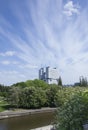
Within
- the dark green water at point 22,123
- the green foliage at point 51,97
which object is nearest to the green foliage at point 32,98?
the green foliage at point 51,97

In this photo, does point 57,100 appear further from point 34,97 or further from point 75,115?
point 75,115

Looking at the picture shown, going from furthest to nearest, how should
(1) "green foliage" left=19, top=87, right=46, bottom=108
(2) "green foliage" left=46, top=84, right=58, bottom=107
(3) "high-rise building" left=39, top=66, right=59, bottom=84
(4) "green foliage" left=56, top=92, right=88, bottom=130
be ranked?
(3) "high-rise building" left=39, top=66, right=59, bottom=84, (2) "green foliage" left=46, top=84, right=58, bottom=107, (1) "green foliage" left=19, top=87, right=46, bottom=108, (4) "green foliage" left=56, top=92, right=88, bottom=130

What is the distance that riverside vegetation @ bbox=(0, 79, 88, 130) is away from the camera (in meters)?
10.1

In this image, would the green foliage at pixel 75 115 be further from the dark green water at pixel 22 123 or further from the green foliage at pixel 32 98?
the green foliage at pixel 32 98

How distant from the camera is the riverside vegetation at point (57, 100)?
10102mm

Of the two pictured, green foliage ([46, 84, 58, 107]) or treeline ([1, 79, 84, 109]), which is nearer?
treeline ([1, 79, 84, 109])

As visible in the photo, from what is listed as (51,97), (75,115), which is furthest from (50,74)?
(75,115)

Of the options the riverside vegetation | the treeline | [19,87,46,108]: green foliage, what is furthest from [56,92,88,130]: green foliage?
[19,87,46,108]: green foliage

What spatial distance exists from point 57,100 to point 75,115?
189 ft

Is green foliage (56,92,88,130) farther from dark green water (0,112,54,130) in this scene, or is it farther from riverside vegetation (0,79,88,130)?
dark green water (0,112,54,130)

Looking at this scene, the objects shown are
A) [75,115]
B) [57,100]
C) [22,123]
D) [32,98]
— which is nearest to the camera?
[75,115]

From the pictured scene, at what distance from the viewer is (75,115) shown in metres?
10.1

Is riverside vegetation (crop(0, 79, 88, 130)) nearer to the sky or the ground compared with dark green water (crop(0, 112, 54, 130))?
nearer to the sky

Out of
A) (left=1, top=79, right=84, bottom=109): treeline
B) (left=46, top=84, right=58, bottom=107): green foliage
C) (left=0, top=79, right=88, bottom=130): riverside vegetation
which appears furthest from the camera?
(left=46, top=84, right=58, bottom=107): green foliage
